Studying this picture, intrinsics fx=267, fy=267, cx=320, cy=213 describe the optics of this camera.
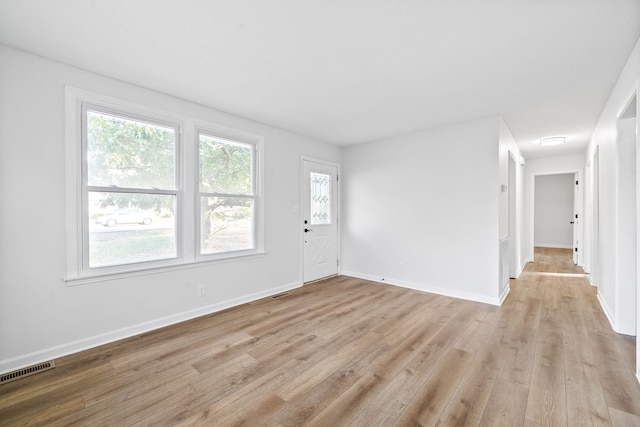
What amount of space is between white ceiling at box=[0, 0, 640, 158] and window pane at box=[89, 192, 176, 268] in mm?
1253

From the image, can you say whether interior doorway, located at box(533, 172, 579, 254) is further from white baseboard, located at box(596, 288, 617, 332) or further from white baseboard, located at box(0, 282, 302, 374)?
white baseboard, located at box(0, 282, 302, 374)

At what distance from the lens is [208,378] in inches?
83.2

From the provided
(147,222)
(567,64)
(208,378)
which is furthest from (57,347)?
(567,64)

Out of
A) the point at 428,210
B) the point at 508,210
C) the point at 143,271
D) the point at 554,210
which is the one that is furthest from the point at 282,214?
the point at 554,210

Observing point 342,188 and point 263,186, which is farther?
point 342,188

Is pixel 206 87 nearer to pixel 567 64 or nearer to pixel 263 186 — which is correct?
pixel 263 186

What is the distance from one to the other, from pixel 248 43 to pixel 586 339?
4272 millimetres

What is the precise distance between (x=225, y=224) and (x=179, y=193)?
72 centimetres

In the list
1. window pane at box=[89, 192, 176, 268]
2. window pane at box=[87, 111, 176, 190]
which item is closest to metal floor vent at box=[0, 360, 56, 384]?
window pane at box=[89, 192, 176, 268]

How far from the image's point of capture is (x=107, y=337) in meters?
2.65

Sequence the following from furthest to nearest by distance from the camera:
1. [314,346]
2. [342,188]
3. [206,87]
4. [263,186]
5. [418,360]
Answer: [342,188] → [263,186] → [206,87] → [314,346] → [418,360]

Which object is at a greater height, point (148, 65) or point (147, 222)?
point (148, 65)

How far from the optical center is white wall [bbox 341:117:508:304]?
12.6ft

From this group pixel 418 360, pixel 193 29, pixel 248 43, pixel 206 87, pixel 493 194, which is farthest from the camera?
pixel 493 194
